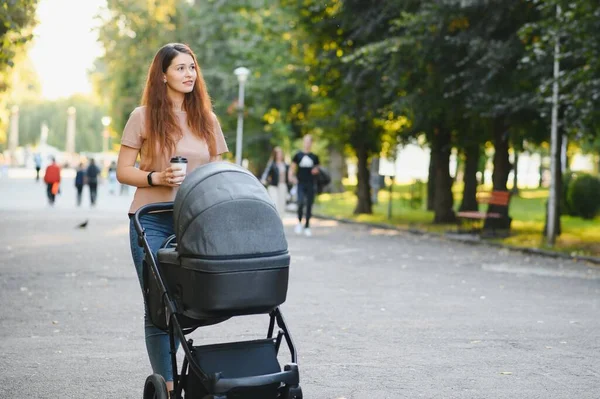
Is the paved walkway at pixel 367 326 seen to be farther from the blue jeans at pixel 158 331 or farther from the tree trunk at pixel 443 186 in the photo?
the tree trunk at pixel 443 186

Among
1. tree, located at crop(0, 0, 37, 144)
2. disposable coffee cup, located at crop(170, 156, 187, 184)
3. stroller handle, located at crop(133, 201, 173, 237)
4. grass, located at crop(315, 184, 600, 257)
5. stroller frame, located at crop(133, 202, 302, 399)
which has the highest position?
tree, located at crop(0, 0, 37, 144)

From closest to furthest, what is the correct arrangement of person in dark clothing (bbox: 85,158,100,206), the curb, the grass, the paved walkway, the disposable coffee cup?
the disposable coffee cup, the paved walkway, the curb, the grass, person in dark clothing (bbox: 85,158,100,206)

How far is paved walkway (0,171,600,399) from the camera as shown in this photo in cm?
673

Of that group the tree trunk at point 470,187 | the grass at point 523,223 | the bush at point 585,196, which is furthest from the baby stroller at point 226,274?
the bush at point 585,196

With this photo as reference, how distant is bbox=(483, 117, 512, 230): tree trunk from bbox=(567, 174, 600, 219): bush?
9.03 metres

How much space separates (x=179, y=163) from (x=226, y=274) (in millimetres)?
766

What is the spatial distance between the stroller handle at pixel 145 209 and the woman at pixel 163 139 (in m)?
0.06

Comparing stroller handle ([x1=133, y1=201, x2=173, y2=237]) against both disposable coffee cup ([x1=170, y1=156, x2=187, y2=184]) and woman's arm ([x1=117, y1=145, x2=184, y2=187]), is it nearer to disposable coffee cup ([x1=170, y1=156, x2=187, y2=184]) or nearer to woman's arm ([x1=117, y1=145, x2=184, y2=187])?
woman's arm ([x1=117, y1=145, x2=184, y2=187])

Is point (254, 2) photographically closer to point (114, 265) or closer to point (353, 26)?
point (353, 26)

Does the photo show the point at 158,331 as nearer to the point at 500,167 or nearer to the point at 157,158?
the point at 157,158

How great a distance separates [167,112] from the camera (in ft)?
17.4

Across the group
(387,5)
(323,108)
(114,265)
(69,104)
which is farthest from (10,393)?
(69,104)

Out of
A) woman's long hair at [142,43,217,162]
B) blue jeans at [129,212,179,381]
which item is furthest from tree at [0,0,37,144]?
blue jeans at [129,212,179,381]

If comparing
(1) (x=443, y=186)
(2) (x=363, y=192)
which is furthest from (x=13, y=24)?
(2) (x=363, y=192)
